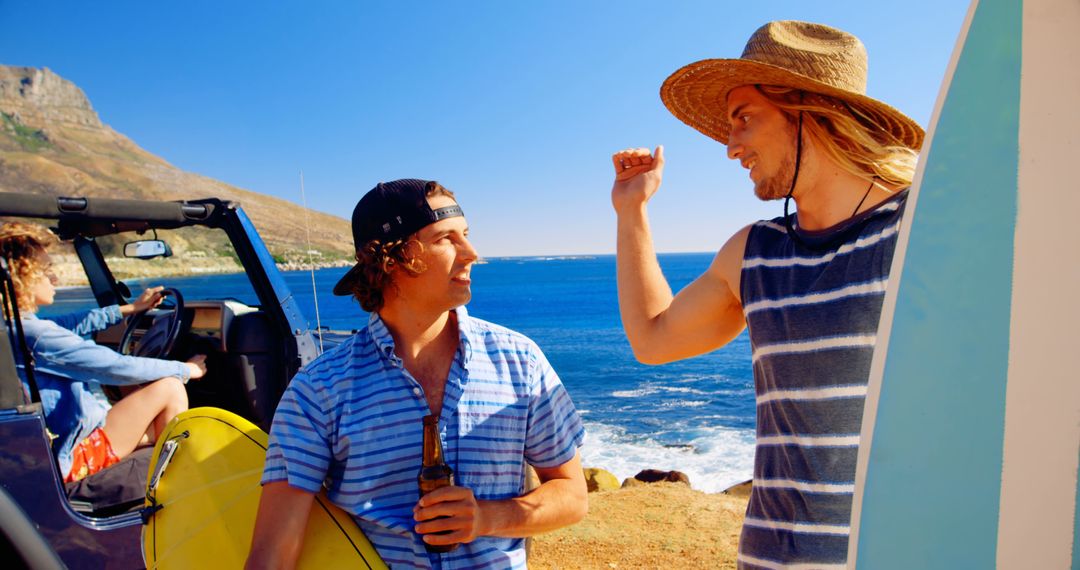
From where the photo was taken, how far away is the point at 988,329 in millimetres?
1052

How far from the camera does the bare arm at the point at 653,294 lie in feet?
6.40

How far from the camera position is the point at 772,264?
1730 millimetres

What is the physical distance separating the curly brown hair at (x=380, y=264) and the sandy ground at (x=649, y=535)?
13.0ft

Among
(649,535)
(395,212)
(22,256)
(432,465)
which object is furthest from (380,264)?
(649,535)

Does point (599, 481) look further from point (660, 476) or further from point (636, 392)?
point (636, 392)

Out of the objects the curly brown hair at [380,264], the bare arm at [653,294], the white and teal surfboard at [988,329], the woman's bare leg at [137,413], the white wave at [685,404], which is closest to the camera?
the white and teal surfboard at [988,329]

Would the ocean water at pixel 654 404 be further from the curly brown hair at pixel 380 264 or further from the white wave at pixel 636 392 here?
the curly brown hair at pixel 380 264

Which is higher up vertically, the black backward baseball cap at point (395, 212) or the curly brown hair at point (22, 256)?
the black backward baseball cap at point (395, 212)

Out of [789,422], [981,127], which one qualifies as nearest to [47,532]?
[789,422]

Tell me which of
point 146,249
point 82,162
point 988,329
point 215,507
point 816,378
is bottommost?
point 215,507

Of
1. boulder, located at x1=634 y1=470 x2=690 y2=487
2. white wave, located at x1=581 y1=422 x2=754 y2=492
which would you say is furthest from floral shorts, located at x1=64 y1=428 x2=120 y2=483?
white wave, located at x1=581 y1=422 x2=754 y2=492

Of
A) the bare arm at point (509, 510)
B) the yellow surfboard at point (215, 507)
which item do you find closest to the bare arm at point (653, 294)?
the bare arm at point (509, 510)

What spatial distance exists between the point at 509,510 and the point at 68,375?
2.85 m

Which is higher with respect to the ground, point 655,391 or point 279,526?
point 279,526
